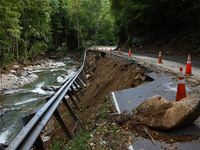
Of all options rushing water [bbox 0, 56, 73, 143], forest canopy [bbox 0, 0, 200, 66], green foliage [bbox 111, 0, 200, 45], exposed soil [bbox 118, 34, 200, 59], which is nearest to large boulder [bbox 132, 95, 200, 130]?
rushing water [bbox 0, 56, 73, 143]

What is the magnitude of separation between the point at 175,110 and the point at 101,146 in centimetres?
156

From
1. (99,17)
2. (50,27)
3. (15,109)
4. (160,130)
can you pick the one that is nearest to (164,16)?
(160,130)

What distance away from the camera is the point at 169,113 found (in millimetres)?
2740

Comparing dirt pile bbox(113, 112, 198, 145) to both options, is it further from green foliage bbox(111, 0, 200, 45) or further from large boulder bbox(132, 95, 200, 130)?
green foliage bbox(111, 0, 200, 45)

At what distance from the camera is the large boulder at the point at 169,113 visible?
8.37 ft

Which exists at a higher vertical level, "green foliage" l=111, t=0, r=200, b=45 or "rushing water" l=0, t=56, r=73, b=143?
"green foliage" l=111, t=0, r=200, b=45

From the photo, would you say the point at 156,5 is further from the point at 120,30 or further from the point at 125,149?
the point at 125,149

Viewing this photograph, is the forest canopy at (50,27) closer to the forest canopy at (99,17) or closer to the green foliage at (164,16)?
the forest canopy at (99,17)

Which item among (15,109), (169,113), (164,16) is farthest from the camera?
(164,16)

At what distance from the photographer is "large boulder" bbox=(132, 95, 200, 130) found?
2551mm

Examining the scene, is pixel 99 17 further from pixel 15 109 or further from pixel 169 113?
pixel 169 113

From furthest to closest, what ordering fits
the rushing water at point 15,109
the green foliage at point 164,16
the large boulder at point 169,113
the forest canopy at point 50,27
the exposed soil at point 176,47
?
the forest canopy at point 50,27 → the green foliage at point 164,16 → the exposed soil at point 176,47 → the rushing water at point 15,109 → the large boulder at point 169,113

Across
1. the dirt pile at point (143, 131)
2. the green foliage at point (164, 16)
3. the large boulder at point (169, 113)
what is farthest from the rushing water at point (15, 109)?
the green foliage at point (164, 16)

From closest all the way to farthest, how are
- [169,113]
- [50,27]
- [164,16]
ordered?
[169,113], [164,16], [50,27]
